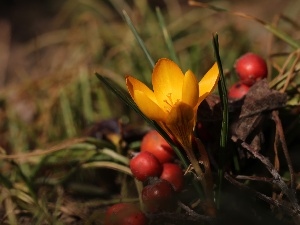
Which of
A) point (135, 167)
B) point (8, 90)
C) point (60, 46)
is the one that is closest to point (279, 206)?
point (135, 167)

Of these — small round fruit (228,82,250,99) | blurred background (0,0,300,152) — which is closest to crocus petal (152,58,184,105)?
small round fruit (228,82,250,99)

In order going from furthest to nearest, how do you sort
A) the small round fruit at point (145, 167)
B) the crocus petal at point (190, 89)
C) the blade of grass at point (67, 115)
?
the blade of grass at point (67, 115) < the small round fruit at point (145, 167) < the crocus petal at point (190, 89)

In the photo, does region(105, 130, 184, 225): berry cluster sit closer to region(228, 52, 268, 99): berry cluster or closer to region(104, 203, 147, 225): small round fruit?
region(104, 203, 147, 225): small round fruit

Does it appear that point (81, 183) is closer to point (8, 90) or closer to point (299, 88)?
point (299, 88)

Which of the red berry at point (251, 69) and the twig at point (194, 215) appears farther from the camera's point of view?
the red berry at point (251, 69)

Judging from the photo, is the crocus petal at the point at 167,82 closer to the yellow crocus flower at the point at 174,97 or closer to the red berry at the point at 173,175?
the yellow crocus flower at the point at 174,97

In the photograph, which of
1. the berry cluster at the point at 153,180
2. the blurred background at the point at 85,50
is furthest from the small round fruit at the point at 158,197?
the blurred background at the point at 85,50
